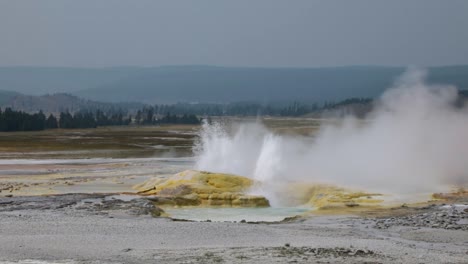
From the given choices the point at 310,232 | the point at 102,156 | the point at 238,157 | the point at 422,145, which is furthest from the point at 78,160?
the point at 310,232

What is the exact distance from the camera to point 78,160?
197 ft

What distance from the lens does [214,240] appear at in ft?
71.0

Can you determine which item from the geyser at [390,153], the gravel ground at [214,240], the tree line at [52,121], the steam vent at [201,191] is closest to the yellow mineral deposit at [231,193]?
the steam vent at [201,191]

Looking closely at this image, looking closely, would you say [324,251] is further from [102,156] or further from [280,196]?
[102,156]

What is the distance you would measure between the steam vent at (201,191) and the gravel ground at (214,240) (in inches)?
167

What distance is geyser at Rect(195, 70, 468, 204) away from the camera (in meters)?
38.5

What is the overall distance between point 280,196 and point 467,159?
13.7 m

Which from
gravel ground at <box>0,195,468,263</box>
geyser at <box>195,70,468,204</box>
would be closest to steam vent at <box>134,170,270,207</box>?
geyser at <box>195,70,468,204</box>

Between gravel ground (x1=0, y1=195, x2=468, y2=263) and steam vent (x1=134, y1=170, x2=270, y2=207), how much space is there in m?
4.25

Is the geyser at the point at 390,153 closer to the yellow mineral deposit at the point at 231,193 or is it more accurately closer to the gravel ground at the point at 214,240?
the yellow mineral deposit at the point at 231,193

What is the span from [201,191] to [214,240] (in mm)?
10971

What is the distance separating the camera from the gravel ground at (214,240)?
19016 mm

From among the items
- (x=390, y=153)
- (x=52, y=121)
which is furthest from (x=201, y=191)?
(x=52, y=121)

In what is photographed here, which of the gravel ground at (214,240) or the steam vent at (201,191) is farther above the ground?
the steam vent at (201,191)
